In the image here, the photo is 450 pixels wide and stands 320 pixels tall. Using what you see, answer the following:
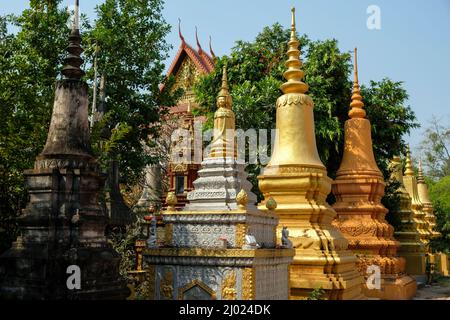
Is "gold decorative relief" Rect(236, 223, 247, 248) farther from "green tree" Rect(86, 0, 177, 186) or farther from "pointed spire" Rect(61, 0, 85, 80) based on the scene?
"green tree" Rect(86, 0, 177, 186)

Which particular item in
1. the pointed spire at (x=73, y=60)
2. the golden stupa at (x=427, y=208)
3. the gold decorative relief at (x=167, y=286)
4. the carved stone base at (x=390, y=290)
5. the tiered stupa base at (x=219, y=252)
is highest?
the pointed spire at (x=73, y=60)

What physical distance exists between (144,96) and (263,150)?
15.6 ft

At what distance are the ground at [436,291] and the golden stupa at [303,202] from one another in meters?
4.76

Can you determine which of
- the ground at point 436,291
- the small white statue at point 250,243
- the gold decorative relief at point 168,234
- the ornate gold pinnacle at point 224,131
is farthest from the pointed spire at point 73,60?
the ground at point 436,291

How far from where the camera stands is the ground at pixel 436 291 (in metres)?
16.5

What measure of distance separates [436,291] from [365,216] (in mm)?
5921

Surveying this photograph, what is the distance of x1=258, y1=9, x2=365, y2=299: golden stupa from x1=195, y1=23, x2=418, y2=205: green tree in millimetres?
4287

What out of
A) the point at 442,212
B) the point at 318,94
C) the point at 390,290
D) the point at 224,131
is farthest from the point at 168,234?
the point at 442,212

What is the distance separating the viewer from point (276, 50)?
826 inches

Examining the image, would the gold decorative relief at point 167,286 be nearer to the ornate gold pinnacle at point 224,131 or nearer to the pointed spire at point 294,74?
the ornate gold pinnacle at point 224,131

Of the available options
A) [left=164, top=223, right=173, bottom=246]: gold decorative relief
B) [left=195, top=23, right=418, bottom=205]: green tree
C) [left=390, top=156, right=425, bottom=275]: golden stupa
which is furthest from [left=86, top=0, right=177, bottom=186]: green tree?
[left=390, top=156, right=425, bottom=275]: golden stupa

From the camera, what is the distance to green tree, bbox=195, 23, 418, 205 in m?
17.8

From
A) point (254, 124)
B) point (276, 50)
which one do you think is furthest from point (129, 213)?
point (276, 50)
